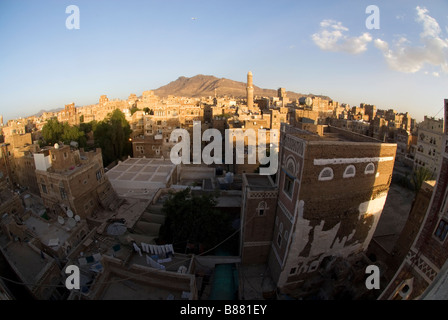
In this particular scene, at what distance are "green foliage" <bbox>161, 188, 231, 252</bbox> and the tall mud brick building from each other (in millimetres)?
2566

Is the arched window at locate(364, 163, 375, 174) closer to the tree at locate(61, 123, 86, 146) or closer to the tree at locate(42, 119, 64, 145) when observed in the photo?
the tree at locate(61, 123, 86, 146)

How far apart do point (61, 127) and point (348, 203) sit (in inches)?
1589

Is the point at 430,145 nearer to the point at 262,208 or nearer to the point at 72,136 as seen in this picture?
the point at 262,208

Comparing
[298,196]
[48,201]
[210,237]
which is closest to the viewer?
[298,196]

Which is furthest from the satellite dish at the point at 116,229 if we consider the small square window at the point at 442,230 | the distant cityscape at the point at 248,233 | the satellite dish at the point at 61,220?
the small square window at the point at 442,230

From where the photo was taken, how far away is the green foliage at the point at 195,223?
1459 centimetres

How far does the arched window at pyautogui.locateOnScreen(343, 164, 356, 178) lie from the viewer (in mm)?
10359

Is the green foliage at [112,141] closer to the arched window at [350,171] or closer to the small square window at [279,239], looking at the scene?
the small square window at [279,239]

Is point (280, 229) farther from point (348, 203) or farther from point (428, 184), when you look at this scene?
point (428, 184)

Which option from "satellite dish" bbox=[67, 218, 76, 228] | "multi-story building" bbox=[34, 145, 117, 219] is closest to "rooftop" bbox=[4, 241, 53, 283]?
"satellite dish" bbox=[67, 218, 76, 228]

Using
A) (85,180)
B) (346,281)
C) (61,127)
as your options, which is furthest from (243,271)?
(61,127)

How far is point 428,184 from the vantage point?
11.4m

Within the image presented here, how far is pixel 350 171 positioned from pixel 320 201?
1816 mm

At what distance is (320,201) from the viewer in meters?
10.4
